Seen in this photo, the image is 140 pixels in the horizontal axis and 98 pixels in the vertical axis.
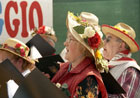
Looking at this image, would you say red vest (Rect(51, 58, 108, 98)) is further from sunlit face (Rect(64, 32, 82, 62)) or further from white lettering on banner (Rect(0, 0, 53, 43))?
white lettering on banner (Rect(0, 0, 53, 43))

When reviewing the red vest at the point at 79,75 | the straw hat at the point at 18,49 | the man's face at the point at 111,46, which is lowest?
the man's face at the point at 111,46

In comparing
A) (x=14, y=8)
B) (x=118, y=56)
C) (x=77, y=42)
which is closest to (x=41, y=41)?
(x=118, y=56)

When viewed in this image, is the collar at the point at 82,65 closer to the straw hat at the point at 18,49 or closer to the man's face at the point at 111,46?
the straw hat at the point at 18,49

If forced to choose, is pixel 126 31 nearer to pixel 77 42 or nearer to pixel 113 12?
pixel 77 42

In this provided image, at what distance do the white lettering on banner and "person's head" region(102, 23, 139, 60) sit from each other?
168cm

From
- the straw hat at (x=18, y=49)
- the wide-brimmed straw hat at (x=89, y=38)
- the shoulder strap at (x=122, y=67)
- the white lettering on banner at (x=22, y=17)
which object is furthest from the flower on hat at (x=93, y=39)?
the white lettering on banner at (x=22, y=17)

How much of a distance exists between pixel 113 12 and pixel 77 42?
180 inches

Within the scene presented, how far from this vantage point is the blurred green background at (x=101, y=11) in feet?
21.8

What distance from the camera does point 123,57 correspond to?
3930 mm

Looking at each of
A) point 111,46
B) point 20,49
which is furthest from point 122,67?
point 20,49

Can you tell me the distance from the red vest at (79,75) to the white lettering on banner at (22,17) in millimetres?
2662

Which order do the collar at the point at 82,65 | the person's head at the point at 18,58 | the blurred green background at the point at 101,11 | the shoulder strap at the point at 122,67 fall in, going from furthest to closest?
the blurred green background at the point at 101,11
the shoulder strap at the point at 122,67
the person's head at the point at 18,58
the collar at the point at 82,65

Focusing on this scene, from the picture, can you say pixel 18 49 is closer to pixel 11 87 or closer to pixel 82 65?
pixel 82 65

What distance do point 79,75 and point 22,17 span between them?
3149 millimetres
